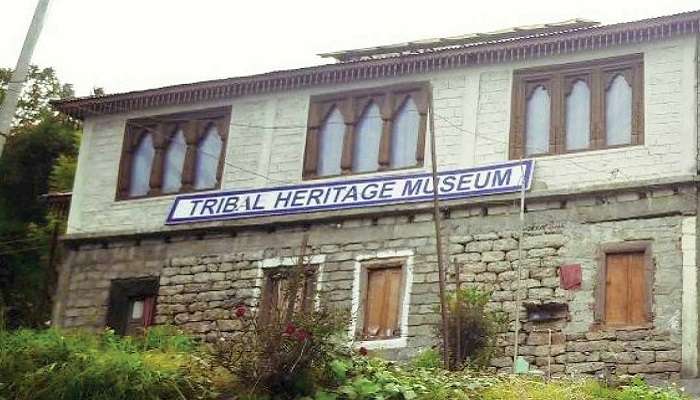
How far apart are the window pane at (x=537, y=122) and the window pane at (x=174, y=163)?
21.5 ft

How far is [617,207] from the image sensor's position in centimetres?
1897

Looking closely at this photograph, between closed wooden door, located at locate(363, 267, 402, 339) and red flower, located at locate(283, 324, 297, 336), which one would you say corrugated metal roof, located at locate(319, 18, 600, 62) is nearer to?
closed wooden door, located at locate(363, 267, 402, 339)

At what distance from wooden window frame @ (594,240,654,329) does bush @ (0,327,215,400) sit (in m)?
6.10

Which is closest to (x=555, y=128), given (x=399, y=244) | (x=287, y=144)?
(x=399, y=244)

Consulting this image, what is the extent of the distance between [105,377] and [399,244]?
705cm

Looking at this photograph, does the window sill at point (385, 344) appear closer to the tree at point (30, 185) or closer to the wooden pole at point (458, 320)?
the wooden pole at point (458, 320)

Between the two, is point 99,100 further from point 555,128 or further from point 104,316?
point 555,128

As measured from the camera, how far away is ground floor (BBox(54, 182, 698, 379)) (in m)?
18.1

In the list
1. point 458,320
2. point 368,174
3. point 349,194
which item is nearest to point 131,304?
point 349,194

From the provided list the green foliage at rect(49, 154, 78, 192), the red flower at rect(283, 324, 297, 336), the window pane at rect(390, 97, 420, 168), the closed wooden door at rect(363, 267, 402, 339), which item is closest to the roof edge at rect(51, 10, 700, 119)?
the window pane at rect(390, 97, 420, 168)

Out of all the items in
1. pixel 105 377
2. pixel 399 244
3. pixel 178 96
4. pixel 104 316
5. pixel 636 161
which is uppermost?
pixel 178 96

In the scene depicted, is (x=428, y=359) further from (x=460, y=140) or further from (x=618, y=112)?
(x=618, y=112)

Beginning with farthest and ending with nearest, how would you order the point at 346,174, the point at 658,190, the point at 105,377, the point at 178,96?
the point at 178,96 < the point at 346,174 < the point at 658,190 < the point at 105,377

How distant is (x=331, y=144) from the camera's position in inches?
858
